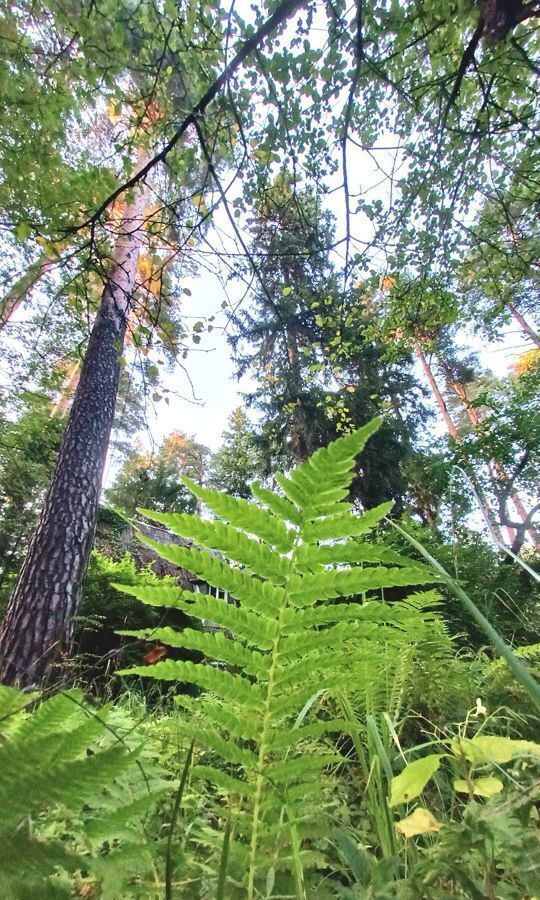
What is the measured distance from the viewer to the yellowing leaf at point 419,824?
1.53ft

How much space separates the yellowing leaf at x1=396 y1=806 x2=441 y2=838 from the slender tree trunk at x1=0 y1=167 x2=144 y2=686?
233 centimetres

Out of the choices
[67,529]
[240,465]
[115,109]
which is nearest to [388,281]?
[115,109]

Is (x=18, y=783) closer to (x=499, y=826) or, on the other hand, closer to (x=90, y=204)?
(x=499, y=826)

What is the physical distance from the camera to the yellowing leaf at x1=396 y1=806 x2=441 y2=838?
0.47m

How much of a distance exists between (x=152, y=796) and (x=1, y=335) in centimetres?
954

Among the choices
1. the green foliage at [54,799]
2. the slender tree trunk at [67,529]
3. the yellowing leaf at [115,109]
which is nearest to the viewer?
the green foliage at [54,799]

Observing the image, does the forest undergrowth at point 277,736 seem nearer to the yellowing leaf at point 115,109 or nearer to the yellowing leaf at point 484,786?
the yellowing leaf at point 484,786

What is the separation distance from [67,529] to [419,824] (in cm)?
362

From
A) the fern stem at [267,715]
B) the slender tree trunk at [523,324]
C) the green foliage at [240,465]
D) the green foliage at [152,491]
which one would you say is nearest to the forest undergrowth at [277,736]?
the fern stem at [267,715]

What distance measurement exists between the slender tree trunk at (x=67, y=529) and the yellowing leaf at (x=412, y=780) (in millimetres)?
2324

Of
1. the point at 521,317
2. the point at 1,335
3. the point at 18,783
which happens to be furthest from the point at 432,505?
the point at 18,783

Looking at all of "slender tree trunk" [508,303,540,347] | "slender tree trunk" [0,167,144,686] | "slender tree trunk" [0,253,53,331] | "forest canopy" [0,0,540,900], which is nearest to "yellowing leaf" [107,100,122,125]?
"forest canopy" [0,0,540,900]

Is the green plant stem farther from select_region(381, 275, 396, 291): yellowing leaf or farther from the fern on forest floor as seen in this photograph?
select_region(381, 275, 396, 291): yellowing leaf

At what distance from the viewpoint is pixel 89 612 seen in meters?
4.57
